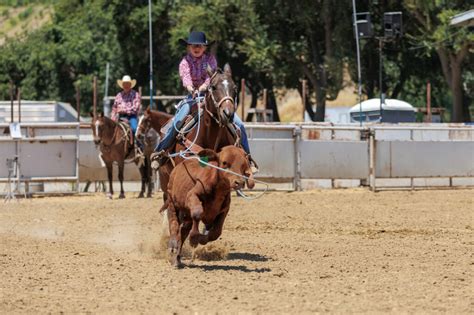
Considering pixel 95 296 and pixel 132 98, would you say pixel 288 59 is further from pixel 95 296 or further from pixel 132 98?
pixel 95 296

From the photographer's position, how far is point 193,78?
1274 centimetres

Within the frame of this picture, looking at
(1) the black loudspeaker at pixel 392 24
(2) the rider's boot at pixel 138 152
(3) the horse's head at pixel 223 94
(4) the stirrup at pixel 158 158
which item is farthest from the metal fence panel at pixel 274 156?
(3) the horse's head at pixel 223 94

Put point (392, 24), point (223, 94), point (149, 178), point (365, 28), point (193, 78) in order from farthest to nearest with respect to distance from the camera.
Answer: point (365, 28) → point (392, 24) → point (149, 178) → point (193, 78) → point (223, 94)

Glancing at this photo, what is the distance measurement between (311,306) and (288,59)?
37.1m

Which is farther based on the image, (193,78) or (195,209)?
(193,78)

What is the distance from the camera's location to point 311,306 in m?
8.19

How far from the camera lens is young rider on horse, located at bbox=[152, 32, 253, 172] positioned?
12297 millimetres

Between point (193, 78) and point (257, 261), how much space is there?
2559mm

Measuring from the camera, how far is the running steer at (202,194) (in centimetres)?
1084

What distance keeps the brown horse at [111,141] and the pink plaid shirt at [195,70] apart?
11.2m

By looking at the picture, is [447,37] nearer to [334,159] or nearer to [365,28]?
[365,28]

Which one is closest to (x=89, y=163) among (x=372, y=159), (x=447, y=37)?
(x=372, y=159)

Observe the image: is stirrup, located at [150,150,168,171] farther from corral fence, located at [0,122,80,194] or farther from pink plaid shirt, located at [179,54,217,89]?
corral fence, located at [0,122,80,194]

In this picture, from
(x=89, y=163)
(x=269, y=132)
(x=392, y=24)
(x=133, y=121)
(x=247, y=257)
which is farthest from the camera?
(x=392, y=24)
